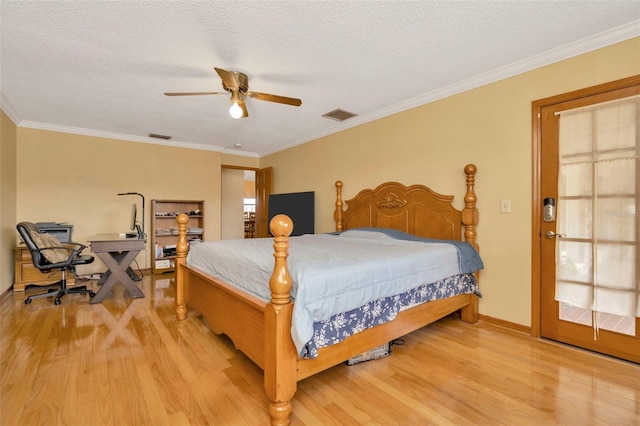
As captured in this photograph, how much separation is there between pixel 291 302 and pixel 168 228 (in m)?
4.76

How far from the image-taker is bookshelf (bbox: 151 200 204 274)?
5.01m

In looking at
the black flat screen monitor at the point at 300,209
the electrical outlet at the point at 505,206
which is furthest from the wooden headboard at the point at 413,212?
the black flat screen monitor at the point at 300,209

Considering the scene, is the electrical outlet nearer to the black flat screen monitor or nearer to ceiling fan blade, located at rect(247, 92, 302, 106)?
ceiling fan blade, located at rect(247, 92, 302, 106)

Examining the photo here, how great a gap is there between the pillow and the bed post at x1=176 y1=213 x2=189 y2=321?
1.67 metres

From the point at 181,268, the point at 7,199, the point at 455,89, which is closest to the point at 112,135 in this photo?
the point at 7,199

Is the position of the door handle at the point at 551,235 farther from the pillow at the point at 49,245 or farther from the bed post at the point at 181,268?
the pillow at the point at 49,245

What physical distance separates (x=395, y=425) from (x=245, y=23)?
2570 mm

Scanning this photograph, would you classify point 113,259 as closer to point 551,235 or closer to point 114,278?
point 114,278

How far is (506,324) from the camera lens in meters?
2.68

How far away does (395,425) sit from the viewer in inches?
57.8

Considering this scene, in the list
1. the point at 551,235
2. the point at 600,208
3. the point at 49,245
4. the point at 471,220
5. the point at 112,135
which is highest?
the point at 112,135

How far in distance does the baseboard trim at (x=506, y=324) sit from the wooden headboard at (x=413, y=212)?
2.28 feet

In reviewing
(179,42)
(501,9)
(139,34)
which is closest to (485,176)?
(501,9)

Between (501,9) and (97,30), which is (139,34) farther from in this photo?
(501,9)
